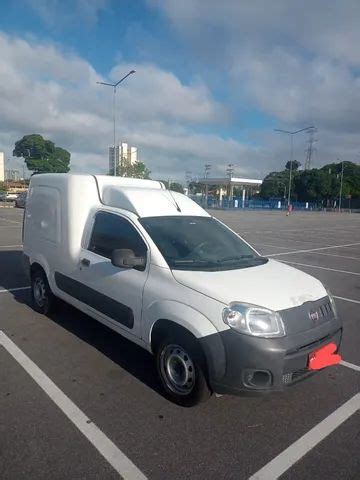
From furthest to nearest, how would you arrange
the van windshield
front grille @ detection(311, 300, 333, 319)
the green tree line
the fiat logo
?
the green tree line < the van windshield < front grille @ detection(311, 300, 333, 319) < the fiat logo

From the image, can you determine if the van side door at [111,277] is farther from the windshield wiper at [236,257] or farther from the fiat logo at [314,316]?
the fiat logo at [314,316]

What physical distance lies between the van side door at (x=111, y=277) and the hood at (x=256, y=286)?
1.86 feet

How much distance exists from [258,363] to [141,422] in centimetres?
107

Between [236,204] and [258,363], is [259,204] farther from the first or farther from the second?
[258,363]

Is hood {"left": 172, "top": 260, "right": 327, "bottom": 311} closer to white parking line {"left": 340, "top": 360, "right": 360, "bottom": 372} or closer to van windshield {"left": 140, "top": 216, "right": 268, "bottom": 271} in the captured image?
van windshield {"left": 140, "top": 216, "right": 268, "bottom": 271}

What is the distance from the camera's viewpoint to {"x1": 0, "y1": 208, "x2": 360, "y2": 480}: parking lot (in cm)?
254

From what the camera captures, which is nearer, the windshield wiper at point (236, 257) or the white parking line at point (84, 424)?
the white parking line at point (84, 424)

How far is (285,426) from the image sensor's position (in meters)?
3.04

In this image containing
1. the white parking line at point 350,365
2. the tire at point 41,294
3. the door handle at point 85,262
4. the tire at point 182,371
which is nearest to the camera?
the tire at point 182,371

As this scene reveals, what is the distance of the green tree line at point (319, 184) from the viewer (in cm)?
8819

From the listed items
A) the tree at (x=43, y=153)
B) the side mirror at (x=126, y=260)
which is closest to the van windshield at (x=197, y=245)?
the side mirror at (x=126, y=260)

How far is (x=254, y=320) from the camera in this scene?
2.97 m

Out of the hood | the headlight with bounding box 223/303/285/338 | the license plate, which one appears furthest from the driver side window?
the license plate

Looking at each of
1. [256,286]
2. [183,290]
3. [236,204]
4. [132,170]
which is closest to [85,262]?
[183,290]
